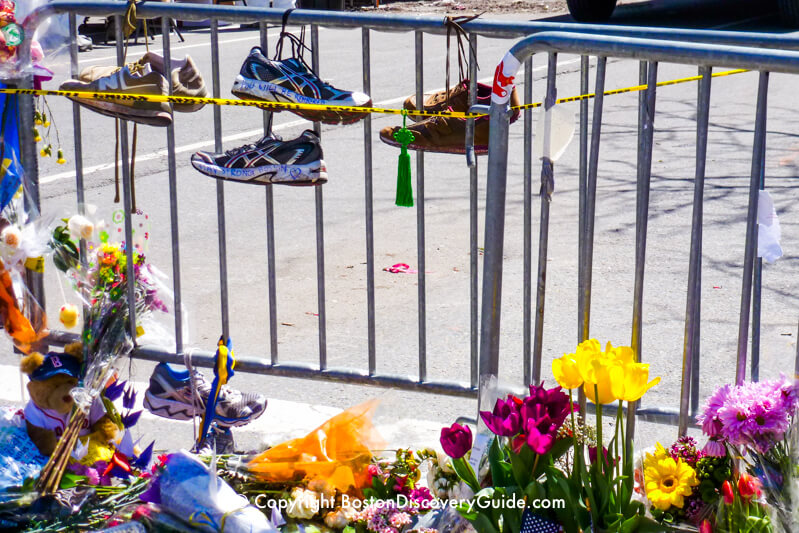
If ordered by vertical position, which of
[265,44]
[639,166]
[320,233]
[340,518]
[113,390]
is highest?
[265,44]

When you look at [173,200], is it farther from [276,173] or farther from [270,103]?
[270,103]

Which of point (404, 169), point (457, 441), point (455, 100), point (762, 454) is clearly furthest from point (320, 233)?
point (762, 454)

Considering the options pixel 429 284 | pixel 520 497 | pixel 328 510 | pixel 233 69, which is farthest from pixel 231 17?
pixel 233 69

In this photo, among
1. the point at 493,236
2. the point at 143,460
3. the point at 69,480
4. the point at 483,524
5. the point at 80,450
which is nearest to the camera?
the point at 483,524

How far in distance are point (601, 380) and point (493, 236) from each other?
671 mm

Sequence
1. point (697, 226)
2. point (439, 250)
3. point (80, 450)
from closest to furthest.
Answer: point (697, 226) → point (80, 450) → point (439, 250)

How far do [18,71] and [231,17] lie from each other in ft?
2.68

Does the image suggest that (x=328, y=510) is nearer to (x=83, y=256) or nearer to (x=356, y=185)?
(x=83, y=256)

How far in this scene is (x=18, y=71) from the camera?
11.6 feet

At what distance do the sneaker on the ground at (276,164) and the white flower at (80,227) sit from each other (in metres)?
0.41

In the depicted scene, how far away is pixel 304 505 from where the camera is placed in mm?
2848

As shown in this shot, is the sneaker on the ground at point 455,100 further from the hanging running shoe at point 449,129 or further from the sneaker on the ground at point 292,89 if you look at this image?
the sneaker on the ground at point 292,89

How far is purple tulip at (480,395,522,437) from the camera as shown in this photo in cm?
239

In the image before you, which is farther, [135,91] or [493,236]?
[135,91]
